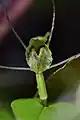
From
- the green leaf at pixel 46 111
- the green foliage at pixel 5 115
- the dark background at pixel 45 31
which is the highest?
the dark background at pixel 45 31

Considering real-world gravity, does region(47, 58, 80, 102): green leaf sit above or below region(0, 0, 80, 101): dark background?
below

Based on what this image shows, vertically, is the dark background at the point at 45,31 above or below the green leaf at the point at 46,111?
above

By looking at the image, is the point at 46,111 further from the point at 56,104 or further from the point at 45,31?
the point at 45,31

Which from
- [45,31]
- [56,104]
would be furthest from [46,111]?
[45,31]

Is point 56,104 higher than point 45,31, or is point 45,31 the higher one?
point 45,31

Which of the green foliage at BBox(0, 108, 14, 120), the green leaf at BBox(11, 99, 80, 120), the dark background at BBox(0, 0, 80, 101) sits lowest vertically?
the green leaf at BBox(11, 99, 80, 120)

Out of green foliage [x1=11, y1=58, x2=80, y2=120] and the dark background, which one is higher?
the dark background
